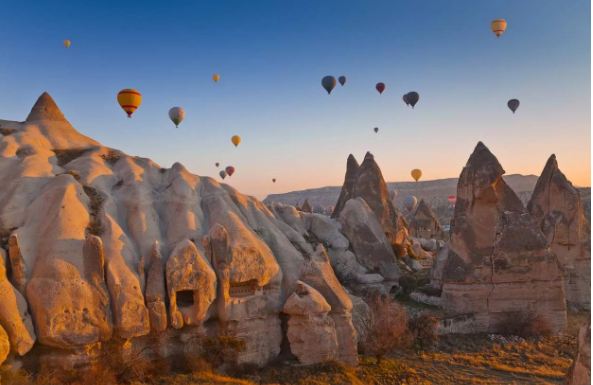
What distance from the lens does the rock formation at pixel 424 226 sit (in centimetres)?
5466

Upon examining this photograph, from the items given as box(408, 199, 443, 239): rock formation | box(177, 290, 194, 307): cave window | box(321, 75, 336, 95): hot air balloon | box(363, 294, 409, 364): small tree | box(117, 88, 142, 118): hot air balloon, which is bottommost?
box(363, 294, 409, 364): small tree

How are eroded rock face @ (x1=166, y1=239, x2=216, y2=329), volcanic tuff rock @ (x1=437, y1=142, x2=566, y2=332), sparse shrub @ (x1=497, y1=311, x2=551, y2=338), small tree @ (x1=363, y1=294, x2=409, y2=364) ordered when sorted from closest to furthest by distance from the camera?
eroded rock face @ (x1=166, y1=239, x2=216, y2=329), small tree @ (x1=363, y1=294, x2=409, y2=364), sparse shrub @ (x1=497, y1=311, x2=551, y2=338), volcanic tuff rock @ (x1=437, y1=142, x2=566, y2=332)

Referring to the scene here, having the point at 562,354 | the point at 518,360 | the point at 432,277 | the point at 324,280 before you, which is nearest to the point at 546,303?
the point at 562,354

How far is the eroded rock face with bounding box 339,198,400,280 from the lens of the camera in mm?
27323

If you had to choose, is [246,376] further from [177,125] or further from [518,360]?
[177,125]

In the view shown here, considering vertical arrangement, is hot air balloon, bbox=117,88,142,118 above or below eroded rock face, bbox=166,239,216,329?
above

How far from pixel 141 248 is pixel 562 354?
1751cm

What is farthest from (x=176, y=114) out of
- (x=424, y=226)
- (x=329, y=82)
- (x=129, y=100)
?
(x=424, y=226)

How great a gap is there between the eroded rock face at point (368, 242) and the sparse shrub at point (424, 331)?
5.51 m

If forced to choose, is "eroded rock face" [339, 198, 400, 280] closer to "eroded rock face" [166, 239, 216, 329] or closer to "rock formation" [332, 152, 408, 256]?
"rock formation" [332, 152, 408, 256]

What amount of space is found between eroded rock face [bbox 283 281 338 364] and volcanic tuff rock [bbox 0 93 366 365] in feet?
1.50

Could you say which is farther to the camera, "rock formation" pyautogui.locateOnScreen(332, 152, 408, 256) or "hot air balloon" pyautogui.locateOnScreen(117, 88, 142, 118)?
"rock formation" pyautogui.locateOnScreen(332, 152, 408, 256)

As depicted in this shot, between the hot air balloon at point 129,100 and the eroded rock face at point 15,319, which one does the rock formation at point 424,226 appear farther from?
the eroded rock face at point 15,319

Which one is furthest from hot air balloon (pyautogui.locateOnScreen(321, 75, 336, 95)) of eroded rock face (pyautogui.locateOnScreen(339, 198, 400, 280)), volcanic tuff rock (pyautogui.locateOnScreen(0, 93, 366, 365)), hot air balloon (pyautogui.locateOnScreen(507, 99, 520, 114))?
volcanic tuff rock (pyautogui.locateOnScreen(0, 93, 366, 365))
